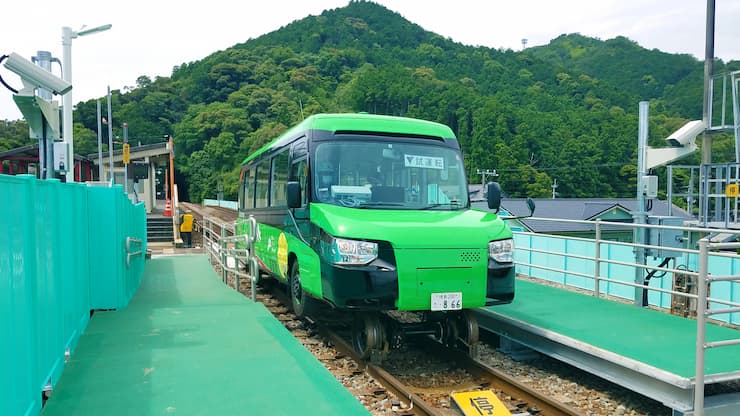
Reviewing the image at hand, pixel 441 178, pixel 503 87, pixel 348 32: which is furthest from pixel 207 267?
pixel 348 32

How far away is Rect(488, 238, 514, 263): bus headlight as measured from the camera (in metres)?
6.28

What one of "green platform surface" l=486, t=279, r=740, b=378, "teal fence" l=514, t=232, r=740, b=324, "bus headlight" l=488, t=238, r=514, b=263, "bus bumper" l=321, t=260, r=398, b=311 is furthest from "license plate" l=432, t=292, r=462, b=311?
"teal fence" l=514, t=232, r=740, b=324

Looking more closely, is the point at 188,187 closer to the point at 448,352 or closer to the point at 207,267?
the point at 207,267

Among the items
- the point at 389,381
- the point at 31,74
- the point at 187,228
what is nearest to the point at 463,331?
the point at 389,381

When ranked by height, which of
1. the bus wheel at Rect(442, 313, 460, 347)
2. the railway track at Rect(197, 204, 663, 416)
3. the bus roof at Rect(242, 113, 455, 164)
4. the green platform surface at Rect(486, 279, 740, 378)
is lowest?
the railway track at Rect(197, 204, 663, 416)

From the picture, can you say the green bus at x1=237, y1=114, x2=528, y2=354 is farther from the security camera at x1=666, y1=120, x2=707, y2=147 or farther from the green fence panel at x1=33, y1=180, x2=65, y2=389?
the security camera at x1=666, y1=120, x2=707, y2=147

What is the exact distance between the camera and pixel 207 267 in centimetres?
1340

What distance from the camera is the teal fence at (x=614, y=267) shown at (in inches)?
405

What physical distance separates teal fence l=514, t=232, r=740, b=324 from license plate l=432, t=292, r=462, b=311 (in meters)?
2.91

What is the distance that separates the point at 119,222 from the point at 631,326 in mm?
6949

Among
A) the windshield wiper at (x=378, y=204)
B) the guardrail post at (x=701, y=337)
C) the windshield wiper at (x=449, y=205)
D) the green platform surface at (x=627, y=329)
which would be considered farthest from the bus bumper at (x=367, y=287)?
the guardrail post at (x=701, y=337)

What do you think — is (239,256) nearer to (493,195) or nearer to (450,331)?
(450,331)

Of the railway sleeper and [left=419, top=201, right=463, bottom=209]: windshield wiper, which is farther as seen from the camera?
[left=419, top=201, right=463, bottom=209]: windshield wiper

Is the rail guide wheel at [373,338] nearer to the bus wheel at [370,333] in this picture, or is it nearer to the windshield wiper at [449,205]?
the bus wheel at [370,333]
